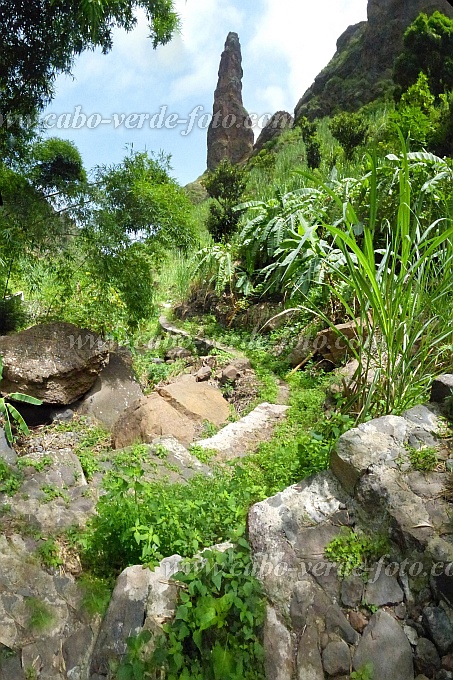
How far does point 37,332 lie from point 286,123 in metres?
23.2

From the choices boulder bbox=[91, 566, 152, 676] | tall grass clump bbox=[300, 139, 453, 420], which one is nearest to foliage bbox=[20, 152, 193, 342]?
tall grass clump bbox=[300, 139, 453, 420]

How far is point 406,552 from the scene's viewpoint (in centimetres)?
173

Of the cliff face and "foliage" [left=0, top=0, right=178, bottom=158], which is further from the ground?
the cliff face

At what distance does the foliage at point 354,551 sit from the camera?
5.75 ft

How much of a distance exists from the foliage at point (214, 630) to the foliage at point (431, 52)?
14636 mm

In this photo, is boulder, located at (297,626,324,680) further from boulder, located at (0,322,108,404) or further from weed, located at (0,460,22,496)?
boulder, located at (0,322,108,404)

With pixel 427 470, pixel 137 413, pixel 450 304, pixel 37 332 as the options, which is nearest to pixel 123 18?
pixel 37 332

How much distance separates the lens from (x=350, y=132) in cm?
1213

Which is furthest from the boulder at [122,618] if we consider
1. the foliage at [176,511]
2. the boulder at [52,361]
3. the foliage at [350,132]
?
the foliage at [350,132]

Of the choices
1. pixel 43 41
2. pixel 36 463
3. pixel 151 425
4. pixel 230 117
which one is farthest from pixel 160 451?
pixel 230 117

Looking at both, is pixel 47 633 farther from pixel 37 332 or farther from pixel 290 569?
pixel 37 332

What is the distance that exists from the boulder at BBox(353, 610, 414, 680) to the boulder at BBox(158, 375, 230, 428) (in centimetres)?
272

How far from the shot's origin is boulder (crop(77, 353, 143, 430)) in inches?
181

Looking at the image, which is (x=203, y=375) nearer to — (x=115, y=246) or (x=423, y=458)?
(x=115, y=246)
